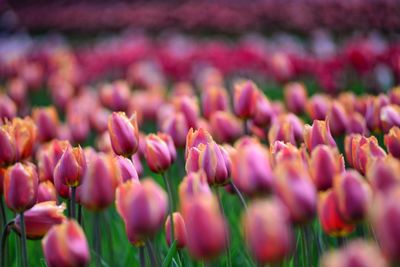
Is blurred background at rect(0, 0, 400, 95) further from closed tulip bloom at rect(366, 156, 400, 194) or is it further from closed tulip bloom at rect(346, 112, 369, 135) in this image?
closed tulip bloom at rect(366, 156, 400, 194)

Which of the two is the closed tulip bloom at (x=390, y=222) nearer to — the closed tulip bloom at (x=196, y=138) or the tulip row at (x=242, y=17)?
the closed tulip bloom at (x=196, y=138)

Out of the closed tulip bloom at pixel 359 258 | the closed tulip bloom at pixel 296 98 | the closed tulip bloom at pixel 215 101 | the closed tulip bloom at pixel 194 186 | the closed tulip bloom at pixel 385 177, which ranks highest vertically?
the closed tulip bloom at pixel 385 177

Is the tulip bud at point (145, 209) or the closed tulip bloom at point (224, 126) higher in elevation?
the tulip bud at point (145, 209)

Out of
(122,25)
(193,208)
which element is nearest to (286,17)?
(122,25)

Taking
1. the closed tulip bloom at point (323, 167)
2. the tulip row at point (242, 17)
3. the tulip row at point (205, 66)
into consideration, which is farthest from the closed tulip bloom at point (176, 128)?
the tulip row at point (242, 17)

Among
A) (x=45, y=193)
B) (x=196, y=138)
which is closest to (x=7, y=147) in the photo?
(x=45, y=193)

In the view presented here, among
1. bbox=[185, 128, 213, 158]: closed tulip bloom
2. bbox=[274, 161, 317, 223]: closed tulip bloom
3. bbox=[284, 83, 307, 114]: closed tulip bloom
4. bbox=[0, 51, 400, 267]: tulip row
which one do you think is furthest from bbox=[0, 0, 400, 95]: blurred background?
bbox=[274, 161, 317, 223]: closed tulip bloom

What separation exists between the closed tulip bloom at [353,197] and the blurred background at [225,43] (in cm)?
267

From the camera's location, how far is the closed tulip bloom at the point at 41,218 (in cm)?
171

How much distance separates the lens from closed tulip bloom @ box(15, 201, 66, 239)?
5.60ft

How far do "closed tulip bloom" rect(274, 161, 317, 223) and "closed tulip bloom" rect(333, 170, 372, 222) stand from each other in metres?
0.11

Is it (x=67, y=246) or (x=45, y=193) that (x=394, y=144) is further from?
(x=45, y=193)

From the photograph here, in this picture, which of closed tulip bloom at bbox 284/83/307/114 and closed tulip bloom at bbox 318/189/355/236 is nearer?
closed tulip bloom at bbox 318/189/355/236

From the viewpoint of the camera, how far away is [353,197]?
1149 millimetres
